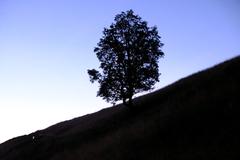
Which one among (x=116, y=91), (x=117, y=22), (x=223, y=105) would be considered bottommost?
(x=223, y=105)

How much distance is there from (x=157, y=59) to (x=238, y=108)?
22181mm

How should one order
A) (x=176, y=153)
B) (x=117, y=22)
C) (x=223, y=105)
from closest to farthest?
(x=176, y=153), (x=223, y=105), (x=117, y=22)

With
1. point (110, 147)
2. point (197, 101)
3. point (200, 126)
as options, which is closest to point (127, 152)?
point (110, 147)

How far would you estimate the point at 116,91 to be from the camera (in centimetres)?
3928

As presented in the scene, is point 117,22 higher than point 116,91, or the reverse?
point 117,22

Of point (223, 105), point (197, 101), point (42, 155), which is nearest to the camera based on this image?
point (223, 105)

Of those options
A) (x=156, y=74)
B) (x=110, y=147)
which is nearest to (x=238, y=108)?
(x=110, y=147)

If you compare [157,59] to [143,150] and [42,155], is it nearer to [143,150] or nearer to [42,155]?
[42,155]

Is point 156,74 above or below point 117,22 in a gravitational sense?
below

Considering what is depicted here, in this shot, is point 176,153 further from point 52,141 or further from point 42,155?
point 52,141

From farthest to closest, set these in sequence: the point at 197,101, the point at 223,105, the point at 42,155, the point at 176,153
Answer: the point at 42,155, the point at 197,101, the point at 223,105, the point at 176,153

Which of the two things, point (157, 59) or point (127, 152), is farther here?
point (157, 59)

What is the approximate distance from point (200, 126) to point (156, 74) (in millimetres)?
20774

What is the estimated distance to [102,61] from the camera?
132 feet
